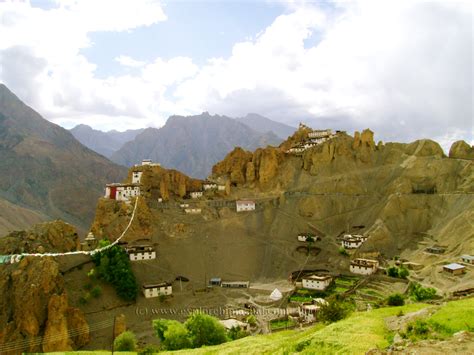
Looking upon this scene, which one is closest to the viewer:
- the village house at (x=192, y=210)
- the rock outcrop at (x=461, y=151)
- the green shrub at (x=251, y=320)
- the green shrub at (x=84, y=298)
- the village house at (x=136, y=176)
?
the green shrub at (x=251, y=320)

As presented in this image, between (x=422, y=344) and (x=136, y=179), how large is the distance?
83916 mm

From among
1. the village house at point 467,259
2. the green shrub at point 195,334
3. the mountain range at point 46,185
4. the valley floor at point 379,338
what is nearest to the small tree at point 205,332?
the green shrub at point 195,334

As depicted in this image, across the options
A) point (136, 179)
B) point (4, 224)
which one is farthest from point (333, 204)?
point (4, 224)

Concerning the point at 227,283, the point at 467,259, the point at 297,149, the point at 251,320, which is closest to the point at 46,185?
the point at 297,149

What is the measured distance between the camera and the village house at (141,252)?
244 ft

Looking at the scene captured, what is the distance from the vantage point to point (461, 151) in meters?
95.7

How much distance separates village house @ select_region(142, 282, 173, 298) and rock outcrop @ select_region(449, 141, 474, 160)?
69888 mm

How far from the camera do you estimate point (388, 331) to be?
20875 millimetres

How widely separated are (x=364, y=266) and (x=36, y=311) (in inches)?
1902

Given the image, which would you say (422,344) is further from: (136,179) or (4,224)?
(4,224)

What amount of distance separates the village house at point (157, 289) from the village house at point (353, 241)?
32680 mm

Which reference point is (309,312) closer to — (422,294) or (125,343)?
(422,294)

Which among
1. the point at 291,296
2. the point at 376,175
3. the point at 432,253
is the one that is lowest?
the point at 291,296

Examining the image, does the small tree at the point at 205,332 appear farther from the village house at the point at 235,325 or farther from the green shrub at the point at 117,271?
the green shrub at the point at 117,271
